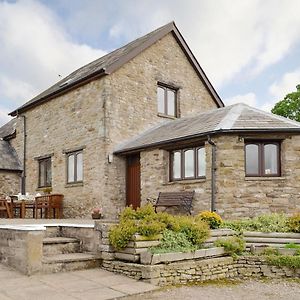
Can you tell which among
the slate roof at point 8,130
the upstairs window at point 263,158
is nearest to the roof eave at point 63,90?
the slate roof at point 8,130

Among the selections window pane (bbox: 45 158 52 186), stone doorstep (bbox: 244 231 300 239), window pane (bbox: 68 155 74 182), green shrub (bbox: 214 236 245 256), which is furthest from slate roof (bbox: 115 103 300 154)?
window pane (bbox: 45 158 52 186)

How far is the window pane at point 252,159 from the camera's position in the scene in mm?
13258

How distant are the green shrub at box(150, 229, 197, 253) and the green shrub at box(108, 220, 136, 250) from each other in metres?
0.56

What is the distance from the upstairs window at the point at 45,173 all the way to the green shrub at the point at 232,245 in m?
11.8

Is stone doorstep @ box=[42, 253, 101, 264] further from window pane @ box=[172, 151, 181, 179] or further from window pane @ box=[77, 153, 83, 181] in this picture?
window pane @ box=[77, 153, 83, 181]

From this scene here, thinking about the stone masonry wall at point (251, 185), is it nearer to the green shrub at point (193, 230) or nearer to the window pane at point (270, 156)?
the window pane at point (270, 156)

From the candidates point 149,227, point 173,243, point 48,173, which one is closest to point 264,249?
point 173,243

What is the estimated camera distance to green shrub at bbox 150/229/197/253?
28.4 feet

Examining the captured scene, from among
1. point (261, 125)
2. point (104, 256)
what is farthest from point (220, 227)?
point (261, 125)

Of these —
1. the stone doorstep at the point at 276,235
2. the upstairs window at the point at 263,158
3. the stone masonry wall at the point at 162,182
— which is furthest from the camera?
the stone masonry wall at the point at 162,182

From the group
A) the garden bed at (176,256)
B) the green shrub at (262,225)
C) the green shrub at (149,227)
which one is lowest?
the garden bed at (176,256)

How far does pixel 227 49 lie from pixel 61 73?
464 inches

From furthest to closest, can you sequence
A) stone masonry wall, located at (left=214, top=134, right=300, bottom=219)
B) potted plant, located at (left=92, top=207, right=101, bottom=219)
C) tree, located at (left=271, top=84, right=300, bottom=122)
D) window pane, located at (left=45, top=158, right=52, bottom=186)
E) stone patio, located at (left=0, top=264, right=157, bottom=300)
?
tree, located at (left=271, top=84, right=300, bottom=122) → window pane, located at (left=45, top=158, right=52, bottom=186) → potted plant, located at (left=92, top=207, right=101, bottom=219) → stone masonry wall, located at (left=214, top=134, right=300, bottom=219) → stone patio, located at (left=0, top=264, right=157, bottom=300)

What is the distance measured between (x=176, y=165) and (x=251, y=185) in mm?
2955
